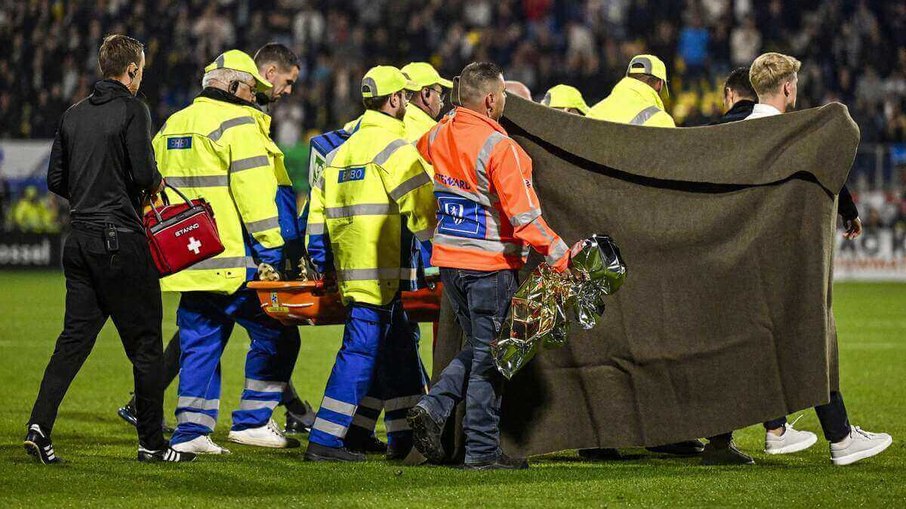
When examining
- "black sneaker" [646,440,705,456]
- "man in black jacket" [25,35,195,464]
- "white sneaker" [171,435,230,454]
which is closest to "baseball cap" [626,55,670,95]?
"black sneaker" [646,440,705,456]

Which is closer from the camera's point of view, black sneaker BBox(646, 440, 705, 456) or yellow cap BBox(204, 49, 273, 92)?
black sneaker BBox(646, 440, 705, 456)

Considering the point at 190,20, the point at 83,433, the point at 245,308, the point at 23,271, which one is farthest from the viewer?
the point at 190,20

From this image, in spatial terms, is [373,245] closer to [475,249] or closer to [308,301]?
[308,301]

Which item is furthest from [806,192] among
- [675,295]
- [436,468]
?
[436,468]

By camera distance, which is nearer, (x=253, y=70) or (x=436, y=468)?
(x=436, y=468)

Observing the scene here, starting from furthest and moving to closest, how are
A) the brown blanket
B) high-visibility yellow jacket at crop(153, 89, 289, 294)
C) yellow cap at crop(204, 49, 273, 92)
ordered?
yellow cap at crop(204, 49, 273, 92) → high-visibility yellow jacket at crop(153, 89, 289, 294) → the brown blanket

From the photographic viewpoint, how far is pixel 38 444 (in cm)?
716

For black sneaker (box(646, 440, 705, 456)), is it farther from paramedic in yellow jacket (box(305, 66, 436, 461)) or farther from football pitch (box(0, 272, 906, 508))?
paramedic in yellow jacket (box(305, 66, 436, 461))

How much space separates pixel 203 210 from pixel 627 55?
20192 mm

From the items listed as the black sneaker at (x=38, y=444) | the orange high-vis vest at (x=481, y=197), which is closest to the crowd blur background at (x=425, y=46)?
the black sneaker at (x=38, y=444)

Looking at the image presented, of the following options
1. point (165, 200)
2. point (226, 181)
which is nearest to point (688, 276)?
point (226, 181)

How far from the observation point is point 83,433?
8.84m

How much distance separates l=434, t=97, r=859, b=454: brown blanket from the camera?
23.1ft

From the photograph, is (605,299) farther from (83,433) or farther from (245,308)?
(83,433)
